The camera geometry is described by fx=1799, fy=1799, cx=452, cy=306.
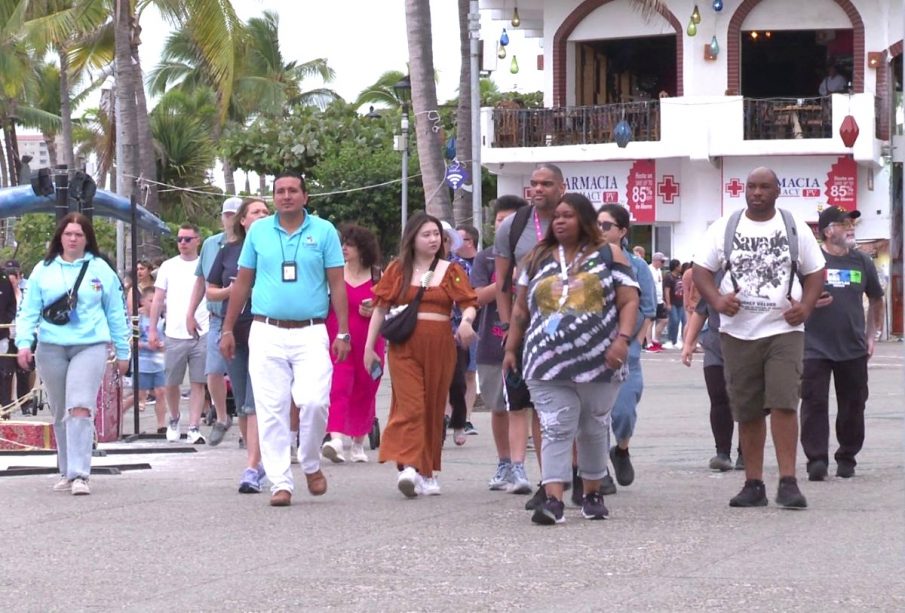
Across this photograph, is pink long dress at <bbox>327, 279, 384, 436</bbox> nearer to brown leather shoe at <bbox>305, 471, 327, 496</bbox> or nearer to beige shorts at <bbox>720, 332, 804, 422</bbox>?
brown leather shoe at <bbox>305, 471, 327, 496</bbox>

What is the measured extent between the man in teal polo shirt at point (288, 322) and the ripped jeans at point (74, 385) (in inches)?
40.9

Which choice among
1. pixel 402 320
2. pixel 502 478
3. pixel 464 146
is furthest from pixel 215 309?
pixel 464 146

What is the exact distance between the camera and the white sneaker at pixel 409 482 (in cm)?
1054

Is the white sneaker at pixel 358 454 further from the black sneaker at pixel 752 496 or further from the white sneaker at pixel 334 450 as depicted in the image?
the black sneaker at pixel 752 496

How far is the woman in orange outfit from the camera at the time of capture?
1072cm

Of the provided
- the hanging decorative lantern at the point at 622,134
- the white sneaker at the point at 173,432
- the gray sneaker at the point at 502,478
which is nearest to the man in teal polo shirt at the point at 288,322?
the gray sneaker at the point at 502,478

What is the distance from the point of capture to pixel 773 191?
984 cm

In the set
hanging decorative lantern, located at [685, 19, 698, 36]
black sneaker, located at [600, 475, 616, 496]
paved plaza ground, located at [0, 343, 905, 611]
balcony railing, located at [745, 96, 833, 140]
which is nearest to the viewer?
paved plaza ground, located at [0, 343, 905, 611]

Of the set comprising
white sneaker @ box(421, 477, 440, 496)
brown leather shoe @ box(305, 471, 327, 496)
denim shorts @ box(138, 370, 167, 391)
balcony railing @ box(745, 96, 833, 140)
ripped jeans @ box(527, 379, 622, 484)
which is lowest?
white sneaker @ box(421, 477, 440, 496)

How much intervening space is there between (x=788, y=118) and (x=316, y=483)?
2808 centimetres

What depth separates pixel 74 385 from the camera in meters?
11.1

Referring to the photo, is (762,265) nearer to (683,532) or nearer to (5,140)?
(683,532)

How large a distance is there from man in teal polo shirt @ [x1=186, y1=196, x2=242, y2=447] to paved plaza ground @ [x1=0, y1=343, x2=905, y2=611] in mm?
1430

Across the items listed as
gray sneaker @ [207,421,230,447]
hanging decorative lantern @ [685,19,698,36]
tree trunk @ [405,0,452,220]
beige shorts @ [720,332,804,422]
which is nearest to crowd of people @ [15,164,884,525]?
beige shorts @ [720,332,804,422]
